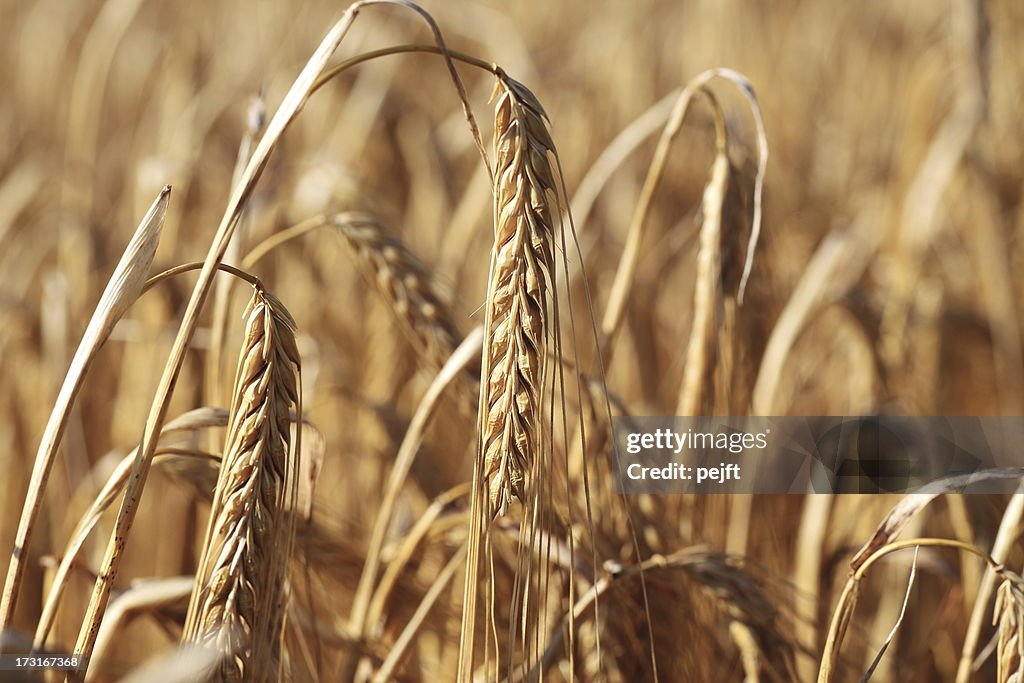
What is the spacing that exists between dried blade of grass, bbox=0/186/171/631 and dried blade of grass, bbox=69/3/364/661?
1.0 inches

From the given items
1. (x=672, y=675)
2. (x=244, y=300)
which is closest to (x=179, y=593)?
(x=672, y=675)

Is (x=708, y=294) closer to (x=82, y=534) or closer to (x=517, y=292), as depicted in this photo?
(x=517, y=292)

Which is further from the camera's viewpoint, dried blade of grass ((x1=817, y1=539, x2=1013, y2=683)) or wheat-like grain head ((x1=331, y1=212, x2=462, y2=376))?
wheat-like grain head ((x1=331, y1=212, x2=462, y2=376))

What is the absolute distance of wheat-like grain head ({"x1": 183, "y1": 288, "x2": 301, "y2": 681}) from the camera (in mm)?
375

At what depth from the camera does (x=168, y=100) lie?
4.27ft

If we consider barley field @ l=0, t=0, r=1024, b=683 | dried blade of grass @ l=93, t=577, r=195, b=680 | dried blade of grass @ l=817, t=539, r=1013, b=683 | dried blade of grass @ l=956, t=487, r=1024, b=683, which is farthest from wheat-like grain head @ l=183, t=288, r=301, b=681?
dried blade of grass @ l=956, t=487, r=1024, b=683

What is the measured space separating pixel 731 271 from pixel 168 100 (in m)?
1.03

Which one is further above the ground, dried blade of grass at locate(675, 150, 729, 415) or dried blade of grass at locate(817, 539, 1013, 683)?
dried blade of grass at locate(675, 150, 729, 415)

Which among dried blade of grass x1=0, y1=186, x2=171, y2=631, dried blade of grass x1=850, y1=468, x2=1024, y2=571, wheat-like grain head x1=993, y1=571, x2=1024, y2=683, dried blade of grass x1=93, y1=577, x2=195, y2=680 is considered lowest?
wheat-like grain head x1=993, y1=571, x2=1024, y2=683

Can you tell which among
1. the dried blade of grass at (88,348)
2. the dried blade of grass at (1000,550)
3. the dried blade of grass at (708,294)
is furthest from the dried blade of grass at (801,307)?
the dried blade of grass at (88,348)

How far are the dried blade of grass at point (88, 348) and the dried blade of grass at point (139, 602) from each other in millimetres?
137

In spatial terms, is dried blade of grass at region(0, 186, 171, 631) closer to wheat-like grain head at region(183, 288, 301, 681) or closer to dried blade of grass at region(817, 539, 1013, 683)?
wheat-like grain head at region(183, 288, 301, 681)

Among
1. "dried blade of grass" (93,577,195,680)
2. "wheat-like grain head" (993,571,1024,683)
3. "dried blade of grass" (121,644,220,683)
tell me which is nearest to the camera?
"dried blade of grass" (121,644,220,683)

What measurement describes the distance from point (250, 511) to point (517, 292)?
15cm
